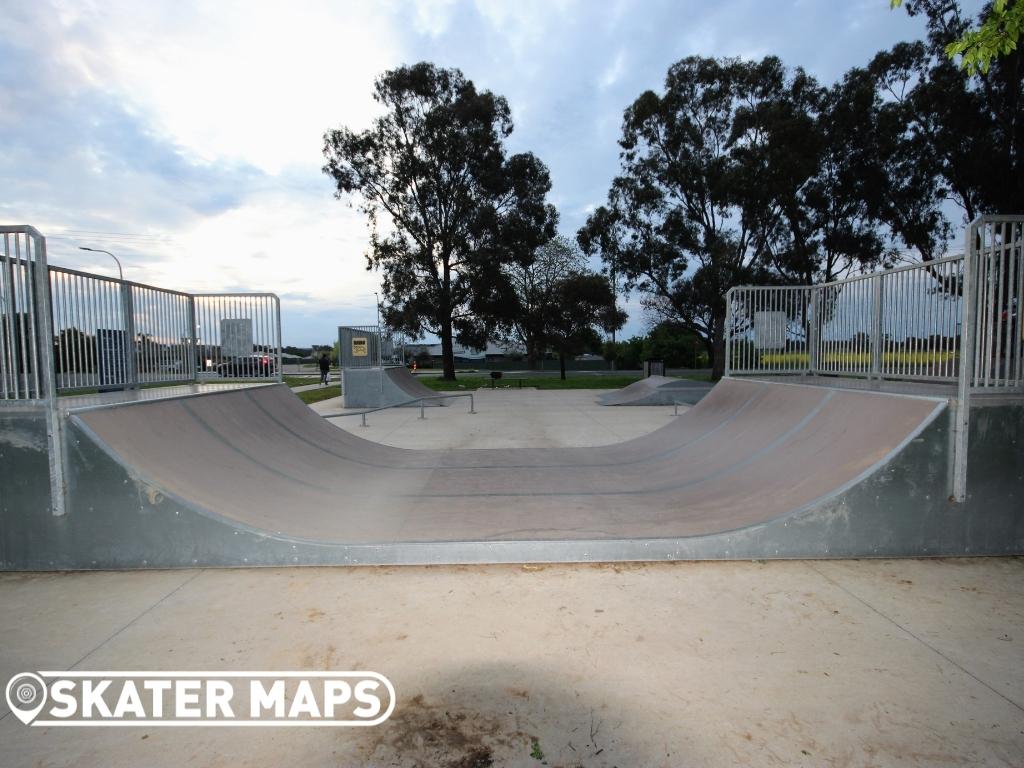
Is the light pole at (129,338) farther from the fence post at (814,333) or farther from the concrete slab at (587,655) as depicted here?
the fence post at (814,333)

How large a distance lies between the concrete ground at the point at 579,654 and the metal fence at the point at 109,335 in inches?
66.4

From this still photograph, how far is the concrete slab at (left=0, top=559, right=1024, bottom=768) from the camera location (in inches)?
85.7

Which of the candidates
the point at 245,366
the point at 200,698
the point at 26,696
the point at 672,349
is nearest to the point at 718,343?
the point at 245,366

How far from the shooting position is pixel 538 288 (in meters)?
38.2

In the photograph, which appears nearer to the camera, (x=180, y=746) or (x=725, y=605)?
(x=180, y=746)

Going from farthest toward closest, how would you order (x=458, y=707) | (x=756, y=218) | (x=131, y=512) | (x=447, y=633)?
(x=756, y=218) → (x=131, y=512) → (x=447, y=633) → (x=458, y=707)

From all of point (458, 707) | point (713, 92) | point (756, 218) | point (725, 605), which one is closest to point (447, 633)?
point (458, 707)

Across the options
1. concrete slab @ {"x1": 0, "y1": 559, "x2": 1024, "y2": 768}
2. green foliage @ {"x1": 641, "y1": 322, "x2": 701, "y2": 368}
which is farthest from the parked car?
green foliage @ {"x1": 641, "y1": 322, "x2": 701, "y2": 368}

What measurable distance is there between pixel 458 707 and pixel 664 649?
1.14 metres

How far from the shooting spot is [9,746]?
2.23 metres

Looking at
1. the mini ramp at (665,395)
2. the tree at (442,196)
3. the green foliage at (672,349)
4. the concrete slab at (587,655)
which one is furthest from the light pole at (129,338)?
the green foliage at (672,349)

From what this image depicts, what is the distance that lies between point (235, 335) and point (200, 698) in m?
6.62

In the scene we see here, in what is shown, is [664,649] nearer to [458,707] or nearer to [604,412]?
[458,707]

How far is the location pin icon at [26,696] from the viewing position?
2.43 m
